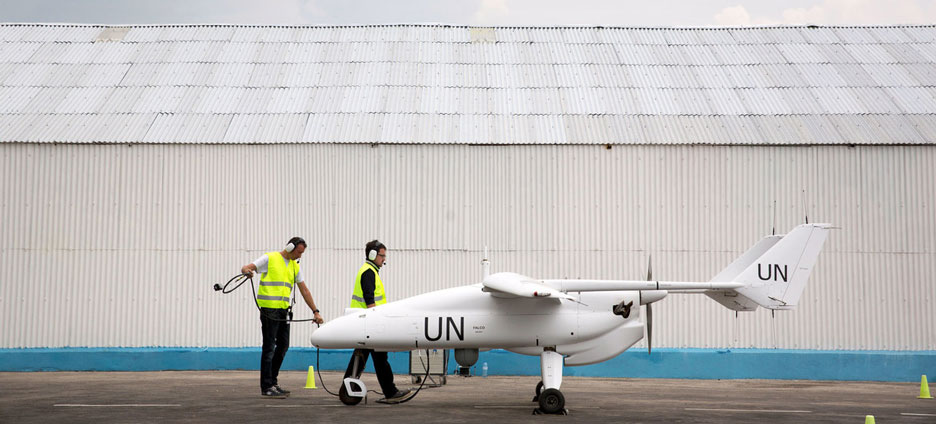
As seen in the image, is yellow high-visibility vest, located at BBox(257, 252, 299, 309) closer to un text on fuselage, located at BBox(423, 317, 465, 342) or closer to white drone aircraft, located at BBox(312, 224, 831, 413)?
white drone aircraft, located at BBox(312, 224, 831, 413)

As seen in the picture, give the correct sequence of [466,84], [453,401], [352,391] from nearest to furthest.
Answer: [352,391] → [453,401] → [466,84]

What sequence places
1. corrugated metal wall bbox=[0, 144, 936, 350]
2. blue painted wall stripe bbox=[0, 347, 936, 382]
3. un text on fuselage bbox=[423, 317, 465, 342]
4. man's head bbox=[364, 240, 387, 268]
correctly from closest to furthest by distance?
1. un text on fuselage bbox=[423, 317, 465, 342]
2. man's head bbox=[364, 240, 387, 268]
3. blue painted wall stripe bbox=[0, 347, 936, 382]
4. corrugated metal wall bbox=[0, 144, 936, 350]

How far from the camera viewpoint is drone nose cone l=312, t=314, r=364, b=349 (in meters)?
11.4

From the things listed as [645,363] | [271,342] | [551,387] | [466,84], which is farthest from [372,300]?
[466,84]

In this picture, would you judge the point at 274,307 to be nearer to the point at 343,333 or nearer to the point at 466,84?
the point at 343,333

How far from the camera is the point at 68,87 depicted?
72.2 ft

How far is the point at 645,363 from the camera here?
58.5ft

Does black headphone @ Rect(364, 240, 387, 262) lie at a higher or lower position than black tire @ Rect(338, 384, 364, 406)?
higher

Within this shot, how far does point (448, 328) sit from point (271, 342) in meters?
2.66

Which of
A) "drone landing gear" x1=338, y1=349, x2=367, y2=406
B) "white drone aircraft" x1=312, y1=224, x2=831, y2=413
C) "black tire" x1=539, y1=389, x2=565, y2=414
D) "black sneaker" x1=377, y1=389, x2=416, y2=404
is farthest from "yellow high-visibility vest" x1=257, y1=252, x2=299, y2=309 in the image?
"black tire" x1=539, y1=389, x2=565, y2=414

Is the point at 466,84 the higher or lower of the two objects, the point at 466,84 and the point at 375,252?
the higher

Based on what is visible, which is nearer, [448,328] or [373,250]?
[448,328]

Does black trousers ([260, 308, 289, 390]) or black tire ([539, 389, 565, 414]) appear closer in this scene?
black tire ([539, 389, 565, 414])

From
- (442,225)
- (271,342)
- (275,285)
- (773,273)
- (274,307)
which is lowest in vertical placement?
(271,342)
